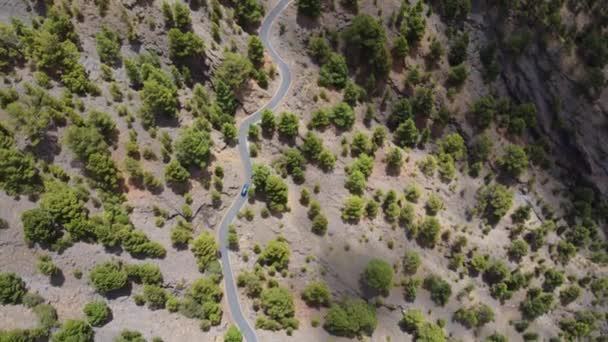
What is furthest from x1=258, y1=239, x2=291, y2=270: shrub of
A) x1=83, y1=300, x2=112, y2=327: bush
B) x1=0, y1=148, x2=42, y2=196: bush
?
x1=0, y1=148, x2=42, y2=196: bush

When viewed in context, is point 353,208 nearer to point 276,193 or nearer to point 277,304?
point 276,193

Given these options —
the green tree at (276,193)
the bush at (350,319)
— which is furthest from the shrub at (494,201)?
the green tree at (276,193)

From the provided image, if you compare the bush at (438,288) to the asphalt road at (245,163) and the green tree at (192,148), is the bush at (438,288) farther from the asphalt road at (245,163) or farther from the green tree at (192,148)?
the green tree at (192,148)

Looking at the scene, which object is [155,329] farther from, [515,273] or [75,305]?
[515,273]

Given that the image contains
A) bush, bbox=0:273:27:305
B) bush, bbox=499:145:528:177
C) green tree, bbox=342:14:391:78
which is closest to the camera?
bush, bbox=0:273:27:305

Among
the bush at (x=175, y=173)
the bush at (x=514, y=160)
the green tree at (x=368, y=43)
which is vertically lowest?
the bush at (x=175, y=173)

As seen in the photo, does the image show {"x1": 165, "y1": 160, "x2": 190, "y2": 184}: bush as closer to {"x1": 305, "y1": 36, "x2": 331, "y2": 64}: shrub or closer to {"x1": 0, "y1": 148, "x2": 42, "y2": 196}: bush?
{"x1": 0, "y1": 148, "x2": 42, "y2": 196}: bush
